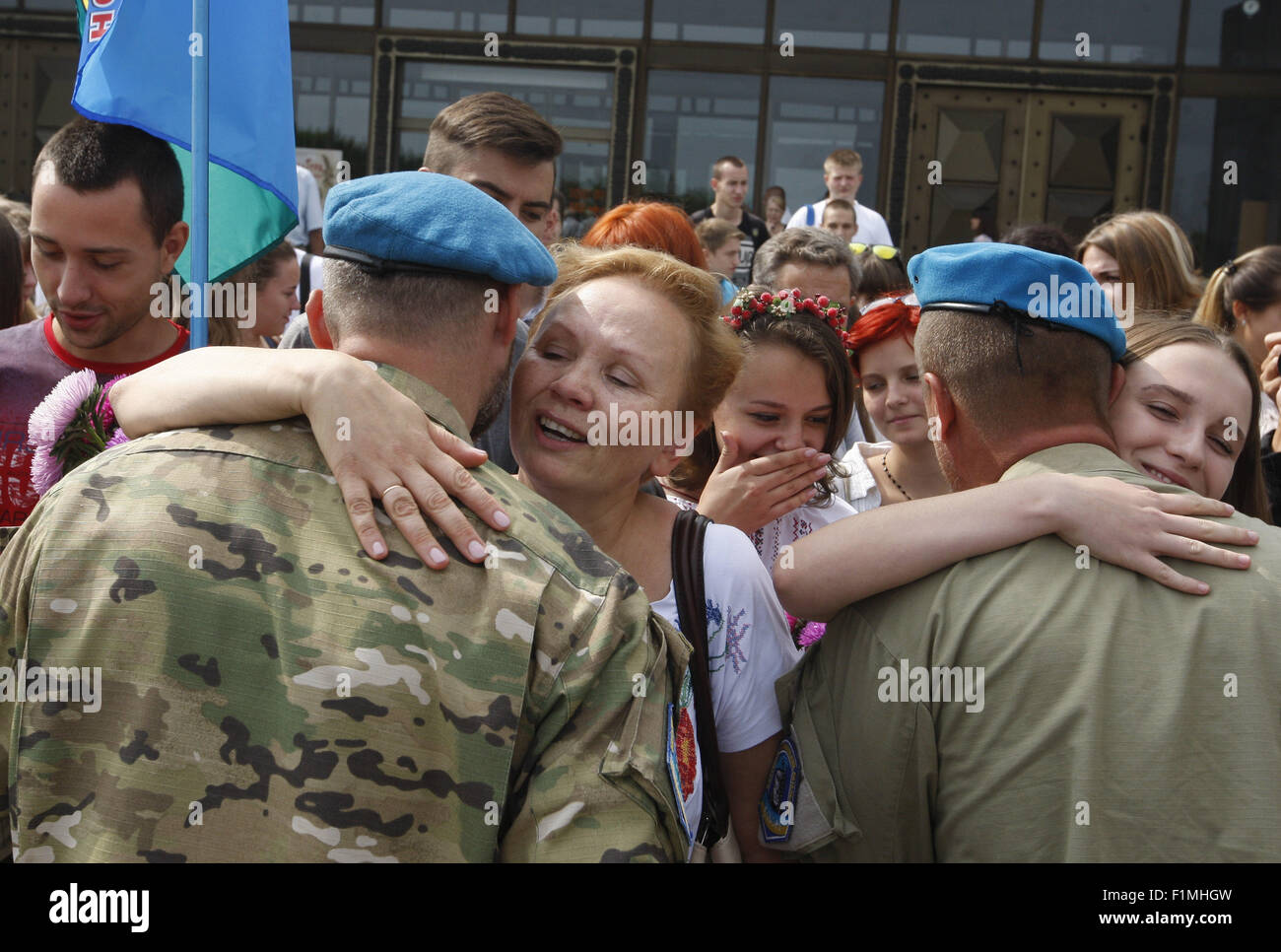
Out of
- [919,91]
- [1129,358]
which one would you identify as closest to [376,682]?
[1129,358]

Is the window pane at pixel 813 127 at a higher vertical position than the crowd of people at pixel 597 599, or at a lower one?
higher

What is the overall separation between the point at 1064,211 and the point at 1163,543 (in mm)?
9346

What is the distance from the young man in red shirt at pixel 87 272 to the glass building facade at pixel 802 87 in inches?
286

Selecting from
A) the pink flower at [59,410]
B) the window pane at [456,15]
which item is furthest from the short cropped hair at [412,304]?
the window pane at [456,15]

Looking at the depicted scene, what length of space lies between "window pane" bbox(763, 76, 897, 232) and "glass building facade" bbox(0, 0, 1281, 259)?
17mm

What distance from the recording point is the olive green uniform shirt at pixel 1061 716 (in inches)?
64.8

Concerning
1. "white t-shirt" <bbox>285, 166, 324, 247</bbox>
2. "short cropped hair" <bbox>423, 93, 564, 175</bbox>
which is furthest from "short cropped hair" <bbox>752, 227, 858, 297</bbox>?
"white t-shirt" <bbox>285, 166, 324, 247</bbox>

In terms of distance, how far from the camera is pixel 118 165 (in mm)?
2875

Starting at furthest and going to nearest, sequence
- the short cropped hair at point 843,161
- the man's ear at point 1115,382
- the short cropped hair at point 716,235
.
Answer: the short cropped hair at point 843,161 < the short cropped hair at point 716,235 < the man's ear at point 1115,382

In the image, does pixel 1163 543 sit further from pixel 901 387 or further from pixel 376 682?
pixel 901 387

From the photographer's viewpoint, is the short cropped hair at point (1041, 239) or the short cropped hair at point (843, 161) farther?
the short cropped hair at point (843, 161)

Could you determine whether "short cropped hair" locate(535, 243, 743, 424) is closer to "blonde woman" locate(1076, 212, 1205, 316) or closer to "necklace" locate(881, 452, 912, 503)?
"necklace" locate(881, 452, 912, 503)

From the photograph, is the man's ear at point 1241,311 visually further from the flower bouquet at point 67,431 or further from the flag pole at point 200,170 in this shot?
the flower bouquet at point 67,431

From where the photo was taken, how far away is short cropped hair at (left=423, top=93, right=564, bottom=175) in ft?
11.3
